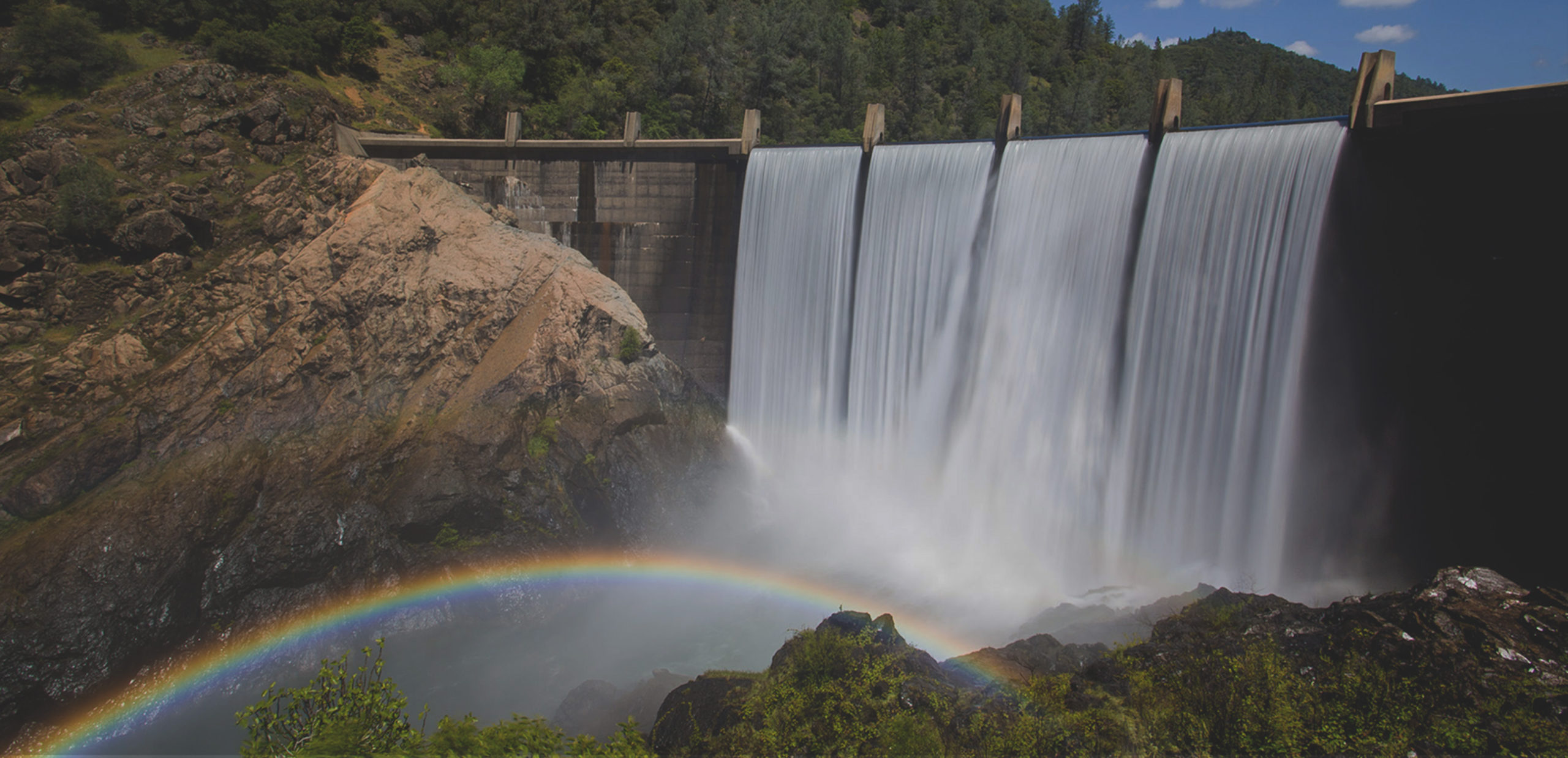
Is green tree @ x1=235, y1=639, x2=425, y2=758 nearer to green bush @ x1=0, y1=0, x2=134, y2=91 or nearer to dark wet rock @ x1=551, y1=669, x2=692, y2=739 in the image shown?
dark wet rock @ x1=551, y1=669, x2=692, y2=739

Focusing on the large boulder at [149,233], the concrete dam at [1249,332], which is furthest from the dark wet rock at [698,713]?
the large boulder at [149,233]

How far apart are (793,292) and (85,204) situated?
21400mm

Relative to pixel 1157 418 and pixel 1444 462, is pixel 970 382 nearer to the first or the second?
pixel 1157 418

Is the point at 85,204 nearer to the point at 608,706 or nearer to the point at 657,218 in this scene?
the point at 657,218

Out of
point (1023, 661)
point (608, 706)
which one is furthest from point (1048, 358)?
point (608, 706)

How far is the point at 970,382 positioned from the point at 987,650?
31.3 feet

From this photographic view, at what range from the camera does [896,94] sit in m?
55.7

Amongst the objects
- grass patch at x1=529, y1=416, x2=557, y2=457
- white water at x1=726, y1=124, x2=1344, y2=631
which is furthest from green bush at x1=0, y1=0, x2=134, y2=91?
white water at x1=726, y1=124, x2=1344, y2=631

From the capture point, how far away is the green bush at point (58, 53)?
2745cm

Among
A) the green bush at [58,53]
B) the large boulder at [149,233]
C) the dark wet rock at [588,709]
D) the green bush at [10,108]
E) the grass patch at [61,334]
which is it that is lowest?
the dark wet rock at [588,709]

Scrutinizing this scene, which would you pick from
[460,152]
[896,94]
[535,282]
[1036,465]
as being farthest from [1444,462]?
[896,94]

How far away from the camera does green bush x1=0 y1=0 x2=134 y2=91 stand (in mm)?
27453

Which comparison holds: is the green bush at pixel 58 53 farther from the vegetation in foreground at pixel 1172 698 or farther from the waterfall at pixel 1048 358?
the waterfall at pixel 1048 358

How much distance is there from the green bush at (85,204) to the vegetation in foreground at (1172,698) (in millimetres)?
21069
